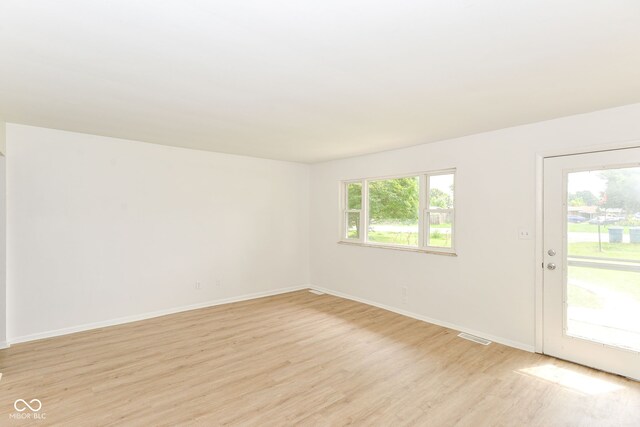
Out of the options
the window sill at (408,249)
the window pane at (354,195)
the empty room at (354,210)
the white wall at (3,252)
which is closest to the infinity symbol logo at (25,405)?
the empty room at (354,210)

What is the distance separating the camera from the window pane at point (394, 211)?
467 centimetres

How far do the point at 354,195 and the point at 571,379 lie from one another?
376 cm

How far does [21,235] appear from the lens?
3584 mm

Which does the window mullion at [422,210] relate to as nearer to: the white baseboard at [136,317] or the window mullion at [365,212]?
the window mullion at [365,212]

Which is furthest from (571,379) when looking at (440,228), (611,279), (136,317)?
(136,317)

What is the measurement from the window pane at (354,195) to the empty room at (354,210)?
0.19 ft

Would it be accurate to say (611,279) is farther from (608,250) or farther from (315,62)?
(315,62)

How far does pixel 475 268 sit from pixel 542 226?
881 millimetres

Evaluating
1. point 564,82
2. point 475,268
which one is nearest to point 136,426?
point 475,268

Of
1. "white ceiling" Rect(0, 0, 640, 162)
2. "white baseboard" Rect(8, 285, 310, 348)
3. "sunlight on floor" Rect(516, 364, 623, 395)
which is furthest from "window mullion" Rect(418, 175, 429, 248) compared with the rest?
"white baseboard" Rect(8, 285, 310, 348)

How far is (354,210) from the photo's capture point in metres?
5.61

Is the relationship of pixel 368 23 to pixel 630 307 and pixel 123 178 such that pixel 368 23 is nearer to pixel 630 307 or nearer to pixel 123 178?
pixel 630 307

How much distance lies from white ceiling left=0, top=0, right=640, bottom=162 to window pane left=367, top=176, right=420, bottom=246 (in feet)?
4.68

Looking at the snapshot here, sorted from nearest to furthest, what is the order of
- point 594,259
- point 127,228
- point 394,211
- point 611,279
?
1. point 611,279
2. point 594,259
3. point 127,228
4. point 394,211
